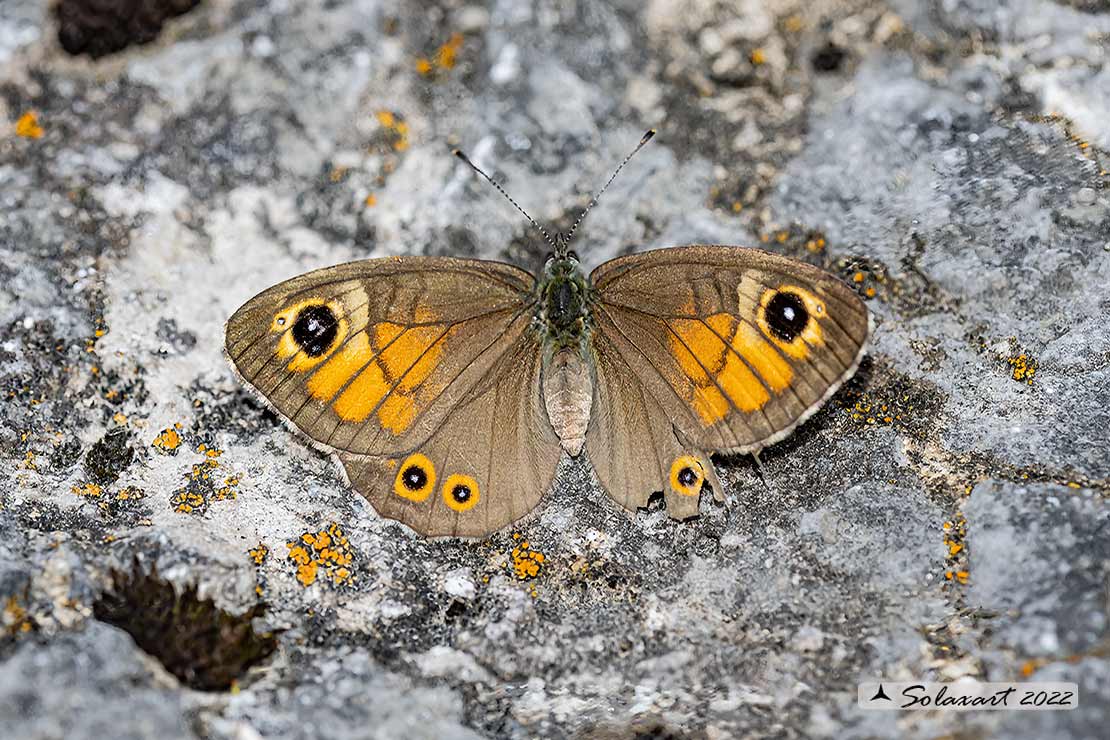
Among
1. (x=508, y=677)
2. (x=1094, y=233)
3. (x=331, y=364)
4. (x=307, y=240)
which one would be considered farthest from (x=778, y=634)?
(x=307, y=240)

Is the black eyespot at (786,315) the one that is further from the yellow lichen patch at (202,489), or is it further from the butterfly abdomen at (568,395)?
the yellow lichen patch at (202,489)

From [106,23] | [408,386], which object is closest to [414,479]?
[408,386]

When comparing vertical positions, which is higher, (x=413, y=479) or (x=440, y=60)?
(x=440, y=60)

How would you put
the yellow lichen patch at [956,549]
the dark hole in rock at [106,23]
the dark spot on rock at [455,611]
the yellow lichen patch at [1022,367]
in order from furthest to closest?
the dark hole in rock at [106,23]
the yellow lichen patch at [1022,367]
the dark spot on rock at [455,611]
the yellow lichen patch at [956,549]

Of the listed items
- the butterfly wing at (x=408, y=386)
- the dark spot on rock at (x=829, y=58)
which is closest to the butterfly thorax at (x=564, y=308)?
the butterfly wing at (x=408, y=386)

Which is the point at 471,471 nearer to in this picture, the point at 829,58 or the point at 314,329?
the point at 314,329

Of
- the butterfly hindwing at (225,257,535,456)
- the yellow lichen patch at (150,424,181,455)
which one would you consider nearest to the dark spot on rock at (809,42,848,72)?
the butterfly hindwing at (225,257,535,456)

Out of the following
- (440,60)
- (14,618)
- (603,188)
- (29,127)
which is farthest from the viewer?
(440,60)
